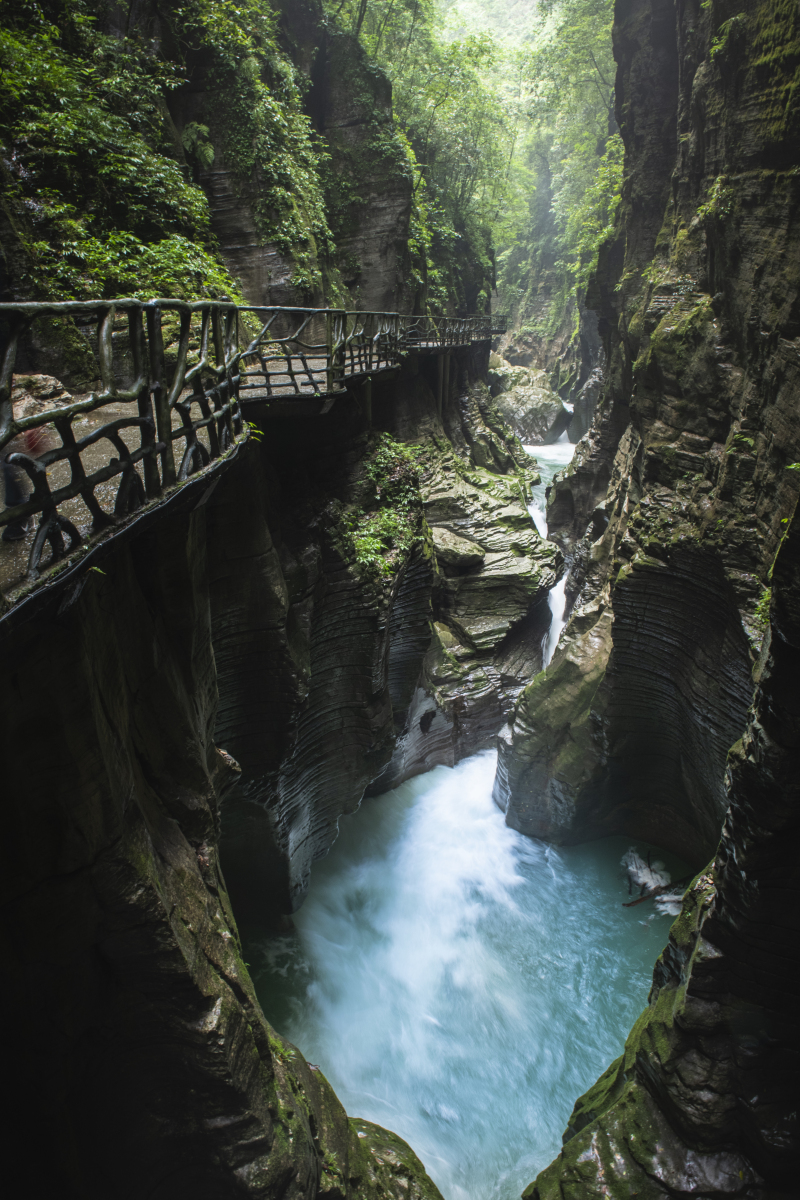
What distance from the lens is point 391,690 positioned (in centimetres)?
1110

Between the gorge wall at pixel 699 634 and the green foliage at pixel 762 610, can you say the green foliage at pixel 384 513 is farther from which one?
the green foliage at pixel 762 610

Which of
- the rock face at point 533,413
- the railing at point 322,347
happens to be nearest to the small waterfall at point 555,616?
the railing at point 322,347

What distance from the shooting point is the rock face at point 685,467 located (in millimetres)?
7574

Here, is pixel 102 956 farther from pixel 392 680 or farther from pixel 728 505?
pixel 728 505

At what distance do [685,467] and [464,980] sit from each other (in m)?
9.20

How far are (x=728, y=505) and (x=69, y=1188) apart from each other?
934cm

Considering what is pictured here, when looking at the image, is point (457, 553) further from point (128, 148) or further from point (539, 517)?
point (128, 148)

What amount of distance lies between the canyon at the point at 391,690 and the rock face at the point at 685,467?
0.07 meters

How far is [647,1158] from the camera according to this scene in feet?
18.2

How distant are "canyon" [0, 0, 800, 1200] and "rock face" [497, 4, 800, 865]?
2.6 inches

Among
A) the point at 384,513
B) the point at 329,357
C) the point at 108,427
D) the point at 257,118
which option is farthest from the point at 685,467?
the point at 257,118

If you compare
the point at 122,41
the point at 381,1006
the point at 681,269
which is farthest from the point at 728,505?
the point at 122,41

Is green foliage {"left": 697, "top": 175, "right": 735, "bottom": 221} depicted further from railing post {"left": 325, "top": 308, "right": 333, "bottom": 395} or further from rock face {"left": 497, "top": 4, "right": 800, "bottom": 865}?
railing post {"left": 325, "top": 308, "right": 333, "bottom": 395}

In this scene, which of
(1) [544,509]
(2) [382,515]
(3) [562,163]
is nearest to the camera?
(2) [382,515]
